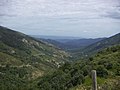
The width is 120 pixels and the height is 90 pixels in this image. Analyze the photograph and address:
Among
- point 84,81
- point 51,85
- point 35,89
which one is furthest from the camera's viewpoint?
point 35,89

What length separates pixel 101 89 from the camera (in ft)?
215

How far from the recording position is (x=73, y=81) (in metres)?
95.4

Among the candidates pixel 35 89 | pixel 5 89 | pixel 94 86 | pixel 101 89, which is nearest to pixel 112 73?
→ pixel 101 89

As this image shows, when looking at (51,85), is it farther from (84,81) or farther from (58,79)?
(84,81)

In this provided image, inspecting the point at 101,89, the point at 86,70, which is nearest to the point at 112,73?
the point at 86,70

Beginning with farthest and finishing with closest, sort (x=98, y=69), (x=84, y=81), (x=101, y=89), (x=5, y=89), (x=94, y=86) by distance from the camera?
1. (x=5, y=89)
2. (x=98, y=69)
3. (x=84, y=81)
4. (x=101, y=89)
5. (x=94, y=86)

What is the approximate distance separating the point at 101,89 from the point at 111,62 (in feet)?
122

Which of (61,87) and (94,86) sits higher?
(94,86)

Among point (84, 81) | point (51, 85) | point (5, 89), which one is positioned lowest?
point (5, 89)

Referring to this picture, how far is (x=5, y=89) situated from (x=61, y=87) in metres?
74.7

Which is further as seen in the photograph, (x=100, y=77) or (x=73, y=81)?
(x=73, y=81)

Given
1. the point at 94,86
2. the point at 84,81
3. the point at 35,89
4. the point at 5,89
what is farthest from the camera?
the point at 5,89

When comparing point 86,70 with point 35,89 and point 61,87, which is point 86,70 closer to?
point 61,87

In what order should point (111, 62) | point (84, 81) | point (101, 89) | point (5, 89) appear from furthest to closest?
point (5, 89)
point (111, 62)
point (84, 81)
point (101, 89)
